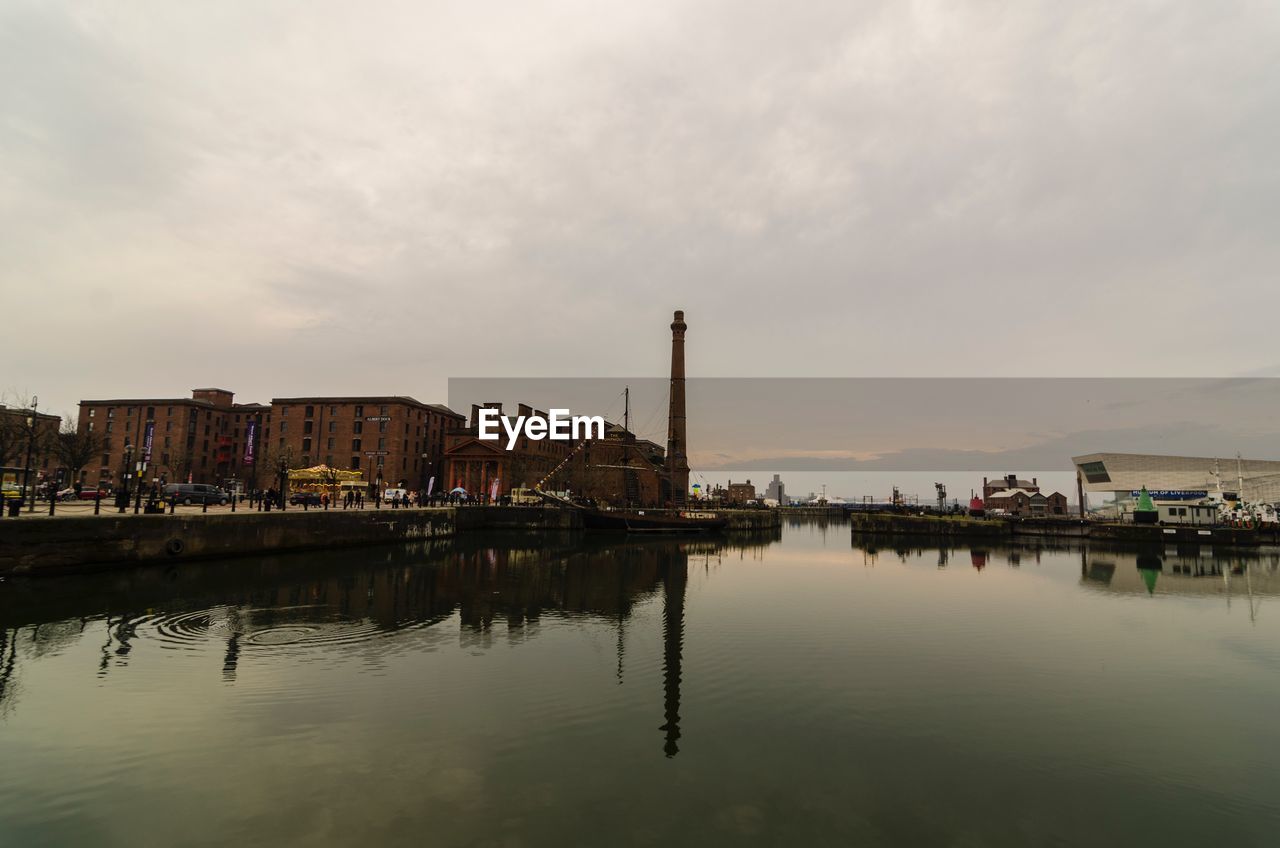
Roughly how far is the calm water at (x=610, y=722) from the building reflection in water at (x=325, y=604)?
193 mm

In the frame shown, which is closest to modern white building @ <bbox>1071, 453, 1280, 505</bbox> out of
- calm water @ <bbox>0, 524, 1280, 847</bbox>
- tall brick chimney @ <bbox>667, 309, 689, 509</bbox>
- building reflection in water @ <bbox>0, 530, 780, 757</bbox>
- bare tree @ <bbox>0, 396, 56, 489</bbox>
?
tall brick chimney @ <bbox>667, 309, 689, 509</bbox>

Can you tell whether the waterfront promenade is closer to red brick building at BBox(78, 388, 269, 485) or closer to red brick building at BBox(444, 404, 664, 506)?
red brick building at BBox(444, 404, 664, 506)

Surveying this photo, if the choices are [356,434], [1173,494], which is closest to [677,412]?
[356,434]

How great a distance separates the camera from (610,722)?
1248cm

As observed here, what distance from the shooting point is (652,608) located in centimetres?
2616

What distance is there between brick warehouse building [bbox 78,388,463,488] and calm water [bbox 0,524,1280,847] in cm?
7586

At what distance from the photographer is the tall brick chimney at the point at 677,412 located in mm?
98875

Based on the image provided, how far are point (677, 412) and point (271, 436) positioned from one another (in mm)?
70521

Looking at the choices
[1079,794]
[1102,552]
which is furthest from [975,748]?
[1102,552]

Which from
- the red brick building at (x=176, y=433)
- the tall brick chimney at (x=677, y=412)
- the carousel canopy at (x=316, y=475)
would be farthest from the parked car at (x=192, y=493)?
the tall brick chimney at (x=677, y=412)

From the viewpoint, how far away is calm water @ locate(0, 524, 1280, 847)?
28.2ft

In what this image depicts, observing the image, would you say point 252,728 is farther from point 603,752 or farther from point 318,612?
point 318,612

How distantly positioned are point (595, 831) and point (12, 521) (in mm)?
31059

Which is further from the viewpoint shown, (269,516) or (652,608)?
(269,516)
